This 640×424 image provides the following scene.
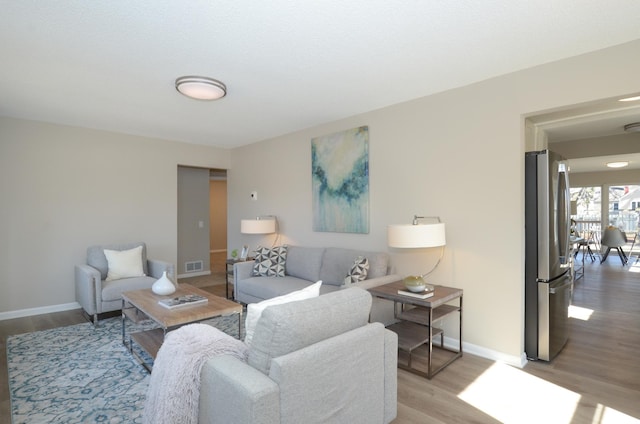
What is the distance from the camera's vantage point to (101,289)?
4000mm

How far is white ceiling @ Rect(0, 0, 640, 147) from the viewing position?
2.03m

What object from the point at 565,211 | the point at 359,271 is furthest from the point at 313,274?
the point at 565,211

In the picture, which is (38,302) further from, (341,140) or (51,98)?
(341,140)

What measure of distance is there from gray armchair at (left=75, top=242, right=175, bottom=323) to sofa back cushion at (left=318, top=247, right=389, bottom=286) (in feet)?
7.13

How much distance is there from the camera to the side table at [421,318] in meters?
2.72

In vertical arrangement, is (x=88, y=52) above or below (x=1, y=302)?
above

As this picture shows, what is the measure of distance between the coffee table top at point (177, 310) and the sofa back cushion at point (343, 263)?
1.37m

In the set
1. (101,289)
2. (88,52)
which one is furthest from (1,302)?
(88,52)

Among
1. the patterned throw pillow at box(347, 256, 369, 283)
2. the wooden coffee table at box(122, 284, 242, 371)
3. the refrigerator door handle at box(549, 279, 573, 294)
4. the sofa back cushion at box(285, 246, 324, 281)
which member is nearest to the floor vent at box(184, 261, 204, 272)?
the sofa back cushion at box(285, 246, 324, 281)

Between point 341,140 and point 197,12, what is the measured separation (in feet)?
8.41

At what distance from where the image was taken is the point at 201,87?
3.08 metres

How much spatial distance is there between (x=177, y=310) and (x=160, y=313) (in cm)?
14

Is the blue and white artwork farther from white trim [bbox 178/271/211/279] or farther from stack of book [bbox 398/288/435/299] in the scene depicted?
white trim [bbox 178/271/211/279]

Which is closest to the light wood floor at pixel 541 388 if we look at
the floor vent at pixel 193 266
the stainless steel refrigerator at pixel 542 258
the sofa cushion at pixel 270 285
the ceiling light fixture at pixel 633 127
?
the stainless steel refrigerator at pixel 542 258
